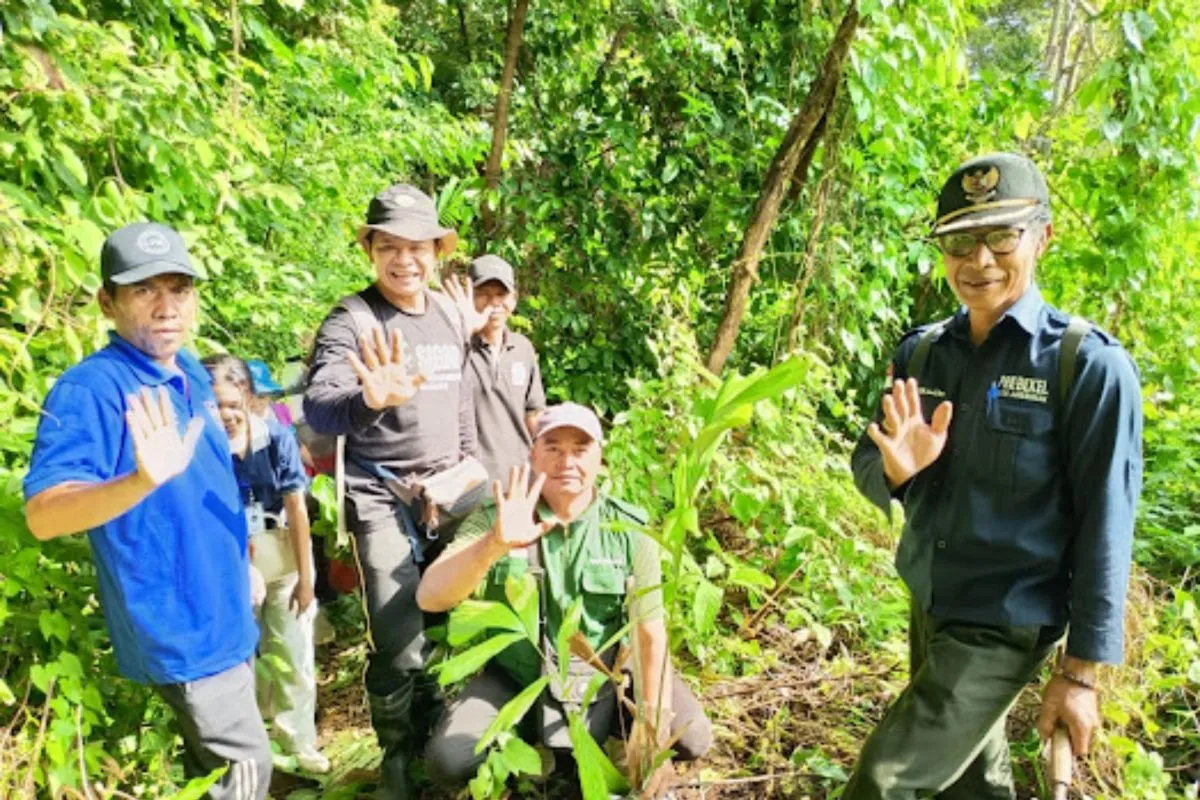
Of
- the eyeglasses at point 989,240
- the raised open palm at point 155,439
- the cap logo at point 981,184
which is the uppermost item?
the cap logo at point 981,184

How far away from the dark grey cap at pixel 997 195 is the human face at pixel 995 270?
1.2 inches

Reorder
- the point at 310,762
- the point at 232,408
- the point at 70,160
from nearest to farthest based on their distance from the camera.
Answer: the point at 70,160
the point at 232,408
the point at 310,762

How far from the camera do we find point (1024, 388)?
1.95 metres

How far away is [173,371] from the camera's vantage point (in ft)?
7.14

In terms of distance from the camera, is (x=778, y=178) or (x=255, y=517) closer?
(x=255, y=517)

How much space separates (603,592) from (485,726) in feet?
1.80

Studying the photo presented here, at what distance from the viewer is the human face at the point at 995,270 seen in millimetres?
1964

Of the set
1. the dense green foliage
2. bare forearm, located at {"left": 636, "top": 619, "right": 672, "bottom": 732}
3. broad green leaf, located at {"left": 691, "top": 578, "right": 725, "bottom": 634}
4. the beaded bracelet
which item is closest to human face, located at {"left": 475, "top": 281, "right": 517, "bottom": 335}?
the dense green foliage

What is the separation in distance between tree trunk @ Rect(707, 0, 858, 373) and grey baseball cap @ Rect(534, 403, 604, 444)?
2170 millimetres

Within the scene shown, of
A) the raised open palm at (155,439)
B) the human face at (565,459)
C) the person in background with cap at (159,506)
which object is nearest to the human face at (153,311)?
the person in background with cap at (159,506)

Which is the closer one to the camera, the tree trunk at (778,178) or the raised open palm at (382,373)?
the raised open palm at (382,373)

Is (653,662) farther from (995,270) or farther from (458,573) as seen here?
(995,270)

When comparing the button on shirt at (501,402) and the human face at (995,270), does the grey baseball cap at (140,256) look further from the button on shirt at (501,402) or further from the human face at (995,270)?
the human face at (995,270)

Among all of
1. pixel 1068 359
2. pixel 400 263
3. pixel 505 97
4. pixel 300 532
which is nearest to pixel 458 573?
pixel 300 532
